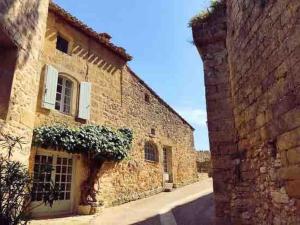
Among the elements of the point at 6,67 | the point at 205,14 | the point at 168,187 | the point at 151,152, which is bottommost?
the point at 168,187

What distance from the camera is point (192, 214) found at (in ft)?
24.8

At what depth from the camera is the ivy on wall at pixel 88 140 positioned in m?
8.04

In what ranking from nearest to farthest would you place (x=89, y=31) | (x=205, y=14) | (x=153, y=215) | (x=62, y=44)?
1. (x=205, y=14)
2. (x=153, y=215)
3. (x=62, y=44)
4. (x=89, y=31)

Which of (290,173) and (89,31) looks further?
(89,31)

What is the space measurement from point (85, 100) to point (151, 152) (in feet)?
15.7

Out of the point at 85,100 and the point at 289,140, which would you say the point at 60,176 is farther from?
the point at 289,140

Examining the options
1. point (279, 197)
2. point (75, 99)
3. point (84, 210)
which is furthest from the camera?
point (75, 99)

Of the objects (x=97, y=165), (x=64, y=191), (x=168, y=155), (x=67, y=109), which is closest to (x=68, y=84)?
(x=67, y=109)

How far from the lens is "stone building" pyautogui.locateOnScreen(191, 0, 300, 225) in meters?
2.98

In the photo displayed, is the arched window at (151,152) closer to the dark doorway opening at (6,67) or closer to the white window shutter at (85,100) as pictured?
the white window shutter at (85,100)

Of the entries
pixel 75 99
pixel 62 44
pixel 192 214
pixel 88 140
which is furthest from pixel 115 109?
pixel 192 214

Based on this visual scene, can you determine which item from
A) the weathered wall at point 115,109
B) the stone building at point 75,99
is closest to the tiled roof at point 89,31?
the stone building at point 75,99

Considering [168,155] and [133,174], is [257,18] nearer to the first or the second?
[133,174]

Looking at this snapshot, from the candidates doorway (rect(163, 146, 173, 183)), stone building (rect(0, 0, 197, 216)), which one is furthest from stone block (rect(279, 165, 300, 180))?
doorway (rect(163, 146, 173, 183))
